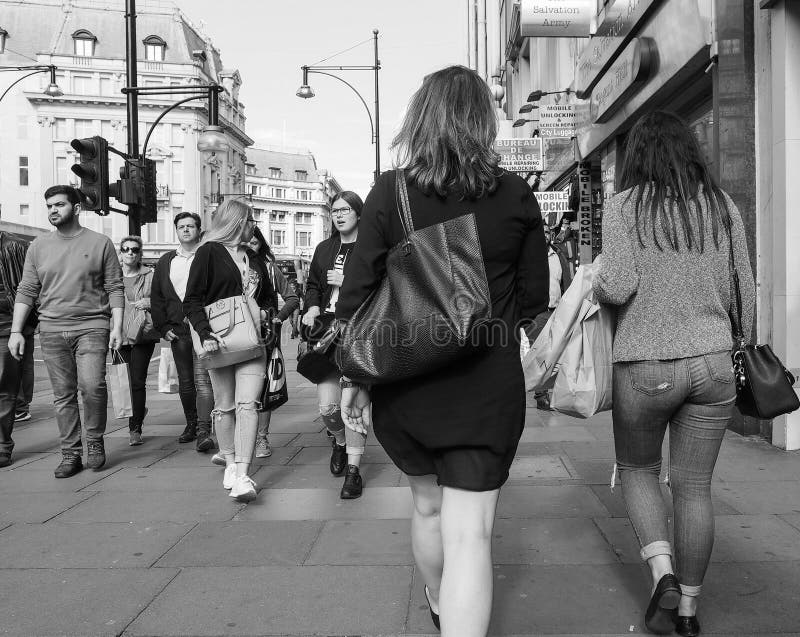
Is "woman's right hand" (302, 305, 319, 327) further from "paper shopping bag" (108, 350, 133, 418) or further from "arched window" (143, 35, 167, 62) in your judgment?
"arched window" (143, 35, 167, 62)

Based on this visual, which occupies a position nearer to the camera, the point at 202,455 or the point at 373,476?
the point at 373,476

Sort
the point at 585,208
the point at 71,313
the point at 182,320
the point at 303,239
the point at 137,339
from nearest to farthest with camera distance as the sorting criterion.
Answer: the point at 71,313 → the point at 182,320 → the point at 137,339 → the point at 585,208 → the point at 303,239

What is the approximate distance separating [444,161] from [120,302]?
160 inches

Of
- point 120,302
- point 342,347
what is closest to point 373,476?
point 120,302

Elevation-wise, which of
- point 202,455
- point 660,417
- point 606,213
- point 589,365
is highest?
point 606,213

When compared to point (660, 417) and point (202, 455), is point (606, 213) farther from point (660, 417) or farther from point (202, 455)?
point (202, 455)

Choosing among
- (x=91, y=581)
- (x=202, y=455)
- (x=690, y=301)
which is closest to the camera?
(x=690, y=301)

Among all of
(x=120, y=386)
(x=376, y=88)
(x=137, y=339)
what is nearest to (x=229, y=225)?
(x=120, y=386)

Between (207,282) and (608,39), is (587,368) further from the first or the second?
(608,39)

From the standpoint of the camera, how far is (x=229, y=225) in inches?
196

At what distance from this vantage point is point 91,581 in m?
3.44

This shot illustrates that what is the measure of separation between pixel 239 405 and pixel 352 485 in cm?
82

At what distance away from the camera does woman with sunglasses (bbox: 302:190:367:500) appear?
500cm

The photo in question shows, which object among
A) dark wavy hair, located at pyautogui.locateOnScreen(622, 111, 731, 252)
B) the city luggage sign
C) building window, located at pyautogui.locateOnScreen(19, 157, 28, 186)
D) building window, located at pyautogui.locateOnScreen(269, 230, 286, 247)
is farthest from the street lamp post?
building window, located at pyautogui.locateOnScreen(269, 230, 286, 247)
